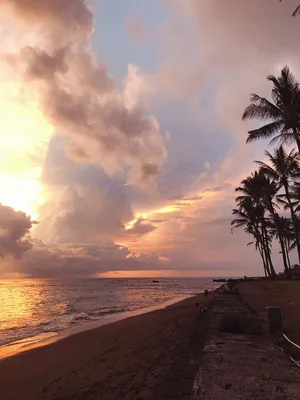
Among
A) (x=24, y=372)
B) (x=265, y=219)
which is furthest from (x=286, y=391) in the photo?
(x=265, y=219)

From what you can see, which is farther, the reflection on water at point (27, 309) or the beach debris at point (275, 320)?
the reflection on water at point (27, 309)

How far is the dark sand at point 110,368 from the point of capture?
6.15 metres

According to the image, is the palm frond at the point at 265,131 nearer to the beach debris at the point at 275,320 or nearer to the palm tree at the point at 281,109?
the palm tree at the point at 281,109

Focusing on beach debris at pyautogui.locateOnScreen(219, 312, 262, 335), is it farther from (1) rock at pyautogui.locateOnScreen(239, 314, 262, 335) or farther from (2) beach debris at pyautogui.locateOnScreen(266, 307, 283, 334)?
(2) beach debris at pyautogui.locateOnScreen(266, 307, 283, 334)

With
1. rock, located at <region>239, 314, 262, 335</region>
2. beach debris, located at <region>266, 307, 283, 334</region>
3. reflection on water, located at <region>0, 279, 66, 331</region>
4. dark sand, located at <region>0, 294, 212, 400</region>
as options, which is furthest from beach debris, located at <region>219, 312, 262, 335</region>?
reflection on water, located at <region>0, 279, 66, 331</region>

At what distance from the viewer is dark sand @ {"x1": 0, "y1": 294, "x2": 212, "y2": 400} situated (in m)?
6.15

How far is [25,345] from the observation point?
1299 centimetres

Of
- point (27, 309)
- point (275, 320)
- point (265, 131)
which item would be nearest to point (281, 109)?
point (265, 131)

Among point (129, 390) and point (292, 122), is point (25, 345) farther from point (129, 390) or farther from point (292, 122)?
point (292, 122)


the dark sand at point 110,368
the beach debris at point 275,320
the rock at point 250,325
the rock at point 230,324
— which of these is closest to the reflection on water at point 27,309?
the dark sand at point 110,368

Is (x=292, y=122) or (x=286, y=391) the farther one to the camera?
(x=292, y=122)

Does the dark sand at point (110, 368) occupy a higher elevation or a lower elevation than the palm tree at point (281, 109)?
lower

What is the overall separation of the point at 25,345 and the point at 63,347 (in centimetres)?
233

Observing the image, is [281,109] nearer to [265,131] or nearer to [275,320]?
[265,131]
